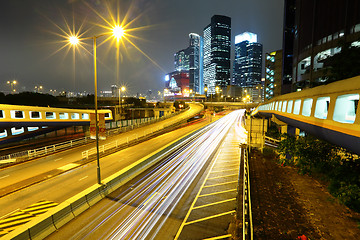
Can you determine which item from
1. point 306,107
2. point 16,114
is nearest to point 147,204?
point 306,107

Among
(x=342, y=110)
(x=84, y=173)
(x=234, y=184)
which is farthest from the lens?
(x=84, y=173)

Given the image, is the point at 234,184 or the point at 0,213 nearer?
the point at 0,213

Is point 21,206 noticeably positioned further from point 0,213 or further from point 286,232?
point 286,232

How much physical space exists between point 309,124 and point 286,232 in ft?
18.7

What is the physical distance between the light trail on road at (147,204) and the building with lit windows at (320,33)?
32719 mm

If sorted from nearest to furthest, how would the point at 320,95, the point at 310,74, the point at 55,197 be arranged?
1. the point at 320,95
2. the point at 55,197
3. the point at 310,74

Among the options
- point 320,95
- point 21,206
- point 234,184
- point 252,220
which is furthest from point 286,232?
point 21,206

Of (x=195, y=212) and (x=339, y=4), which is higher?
(x=339, y=4)

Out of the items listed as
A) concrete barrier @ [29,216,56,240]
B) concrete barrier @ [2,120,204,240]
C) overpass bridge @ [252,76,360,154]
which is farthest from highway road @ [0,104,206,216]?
overpass bridge @ [252,76,360,154]

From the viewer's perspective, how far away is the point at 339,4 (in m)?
40.8

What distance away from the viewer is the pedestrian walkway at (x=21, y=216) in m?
9.01

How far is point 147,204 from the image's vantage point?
1130cm

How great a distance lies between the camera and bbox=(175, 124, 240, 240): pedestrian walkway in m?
8.82

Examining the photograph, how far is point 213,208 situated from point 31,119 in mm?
25174
